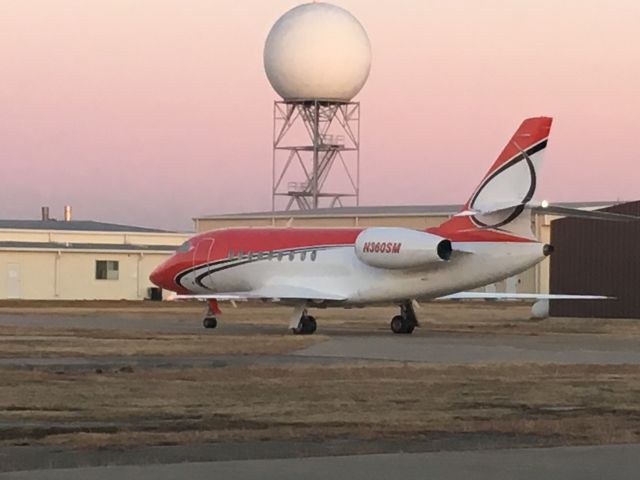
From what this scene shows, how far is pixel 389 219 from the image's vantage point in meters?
79.0

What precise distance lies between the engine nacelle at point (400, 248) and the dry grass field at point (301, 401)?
825cm

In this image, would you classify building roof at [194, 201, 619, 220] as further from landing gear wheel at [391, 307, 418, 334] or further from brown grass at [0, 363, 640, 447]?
brown grass at [0, 363, 640, 447]

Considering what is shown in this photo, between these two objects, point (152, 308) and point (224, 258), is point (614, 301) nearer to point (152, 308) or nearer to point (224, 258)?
point (224, 258)

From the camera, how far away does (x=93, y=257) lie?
79.1 m

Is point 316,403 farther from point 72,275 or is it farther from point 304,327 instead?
point 72,275

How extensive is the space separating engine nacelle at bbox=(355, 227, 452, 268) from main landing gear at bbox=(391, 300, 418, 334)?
253 cm

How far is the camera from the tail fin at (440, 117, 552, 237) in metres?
39.1

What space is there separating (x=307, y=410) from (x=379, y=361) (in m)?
9.98

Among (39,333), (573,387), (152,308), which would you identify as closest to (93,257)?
(152,308)

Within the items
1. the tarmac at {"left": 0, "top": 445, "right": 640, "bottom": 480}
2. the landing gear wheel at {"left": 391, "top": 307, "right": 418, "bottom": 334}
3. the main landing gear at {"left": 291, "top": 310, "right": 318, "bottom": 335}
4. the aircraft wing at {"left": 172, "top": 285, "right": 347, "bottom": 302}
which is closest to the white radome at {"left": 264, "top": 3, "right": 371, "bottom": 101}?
the aircraft wing at {"left": 172, "top": 285, "right": 347, "bottom": 302}

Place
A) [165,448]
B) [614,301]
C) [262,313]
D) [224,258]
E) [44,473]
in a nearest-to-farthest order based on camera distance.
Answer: [44,473] < [165,448] < [224,258] < [614,301] < [262,313]

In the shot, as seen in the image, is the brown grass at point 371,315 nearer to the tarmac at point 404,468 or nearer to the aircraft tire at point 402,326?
the aircraft tire at point 402,326

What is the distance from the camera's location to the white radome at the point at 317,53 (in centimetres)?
7800

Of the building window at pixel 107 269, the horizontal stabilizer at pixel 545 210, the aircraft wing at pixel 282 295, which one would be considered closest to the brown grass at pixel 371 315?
the building window at pixel 107 269
